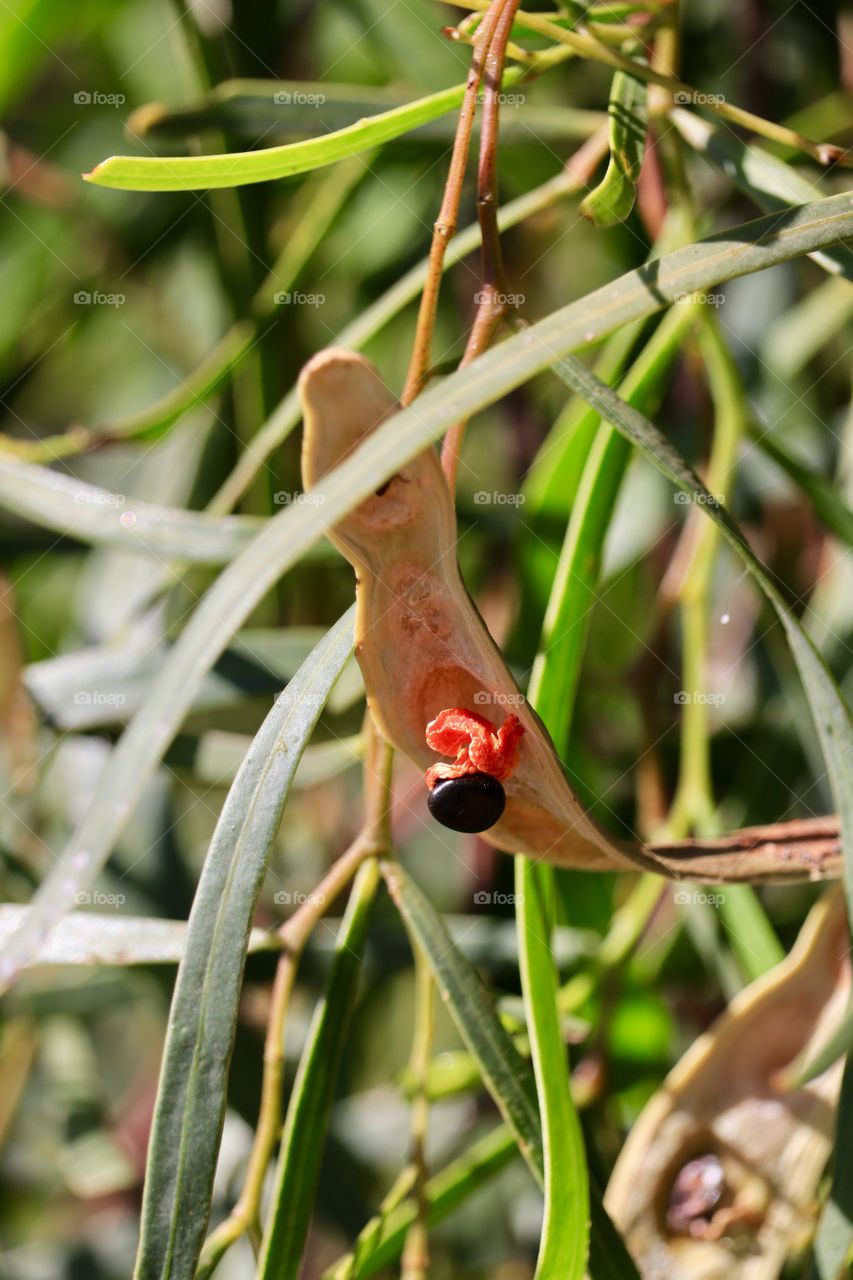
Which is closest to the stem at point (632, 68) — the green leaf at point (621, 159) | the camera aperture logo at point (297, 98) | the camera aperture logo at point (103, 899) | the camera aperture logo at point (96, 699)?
the green leaf at point (621, 159)

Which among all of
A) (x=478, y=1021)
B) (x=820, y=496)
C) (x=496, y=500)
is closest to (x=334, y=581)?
(x=496, y=500)

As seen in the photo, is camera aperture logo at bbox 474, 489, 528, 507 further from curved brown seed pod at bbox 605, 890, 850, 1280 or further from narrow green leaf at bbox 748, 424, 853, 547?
curved brown seed pod at bbox 605, 890, 850, 1280

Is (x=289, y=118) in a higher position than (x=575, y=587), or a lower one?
higher

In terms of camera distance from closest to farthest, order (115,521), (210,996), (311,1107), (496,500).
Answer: (210,996) → (311,1107) → (115,521) → (496,500)

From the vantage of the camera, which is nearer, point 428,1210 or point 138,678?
point 428,1210

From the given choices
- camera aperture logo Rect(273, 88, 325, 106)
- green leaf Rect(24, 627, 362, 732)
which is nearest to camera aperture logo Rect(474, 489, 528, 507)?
green leaf Rect(24, 627, 362, 732)

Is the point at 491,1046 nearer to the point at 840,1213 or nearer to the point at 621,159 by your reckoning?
the point at 840,1213

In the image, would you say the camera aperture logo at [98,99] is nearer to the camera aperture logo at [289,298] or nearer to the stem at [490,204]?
the camera aperture logo at [289,298]
